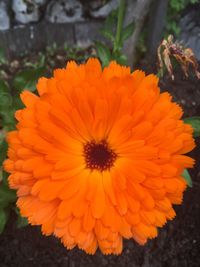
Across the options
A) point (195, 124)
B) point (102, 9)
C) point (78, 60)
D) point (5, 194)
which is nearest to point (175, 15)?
point (102, 9)

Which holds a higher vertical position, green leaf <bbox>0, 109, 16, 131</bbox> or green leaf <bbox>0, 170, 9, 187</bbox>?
green leaf <bbox>0, 109, 16, 131</bbox>

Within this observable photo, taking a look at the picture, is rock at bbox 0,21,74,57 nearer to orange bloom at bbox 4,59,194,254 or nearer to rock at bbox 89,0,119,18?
rock at bbox 89,0,119,18

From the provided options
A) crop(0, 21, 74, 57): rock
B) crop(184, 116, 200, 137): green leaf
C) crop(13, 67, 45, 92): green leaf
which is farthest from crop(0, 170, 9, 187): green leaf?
crop(0, 21, 74, 57): rock

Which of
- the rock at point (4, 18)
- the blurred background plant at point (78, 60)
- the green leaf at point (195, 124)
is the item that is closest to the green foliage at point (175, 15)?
the blurred background plant at point (78, 60)

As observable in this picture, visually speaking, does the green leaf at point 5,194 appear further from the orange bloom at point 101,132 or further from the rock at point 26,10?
the rock at point 26,10

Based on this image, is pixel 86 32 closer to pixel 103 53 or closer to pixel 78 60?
pixel 78 60

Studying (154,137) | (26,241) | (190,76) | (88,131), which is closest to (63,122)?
(88,131)
